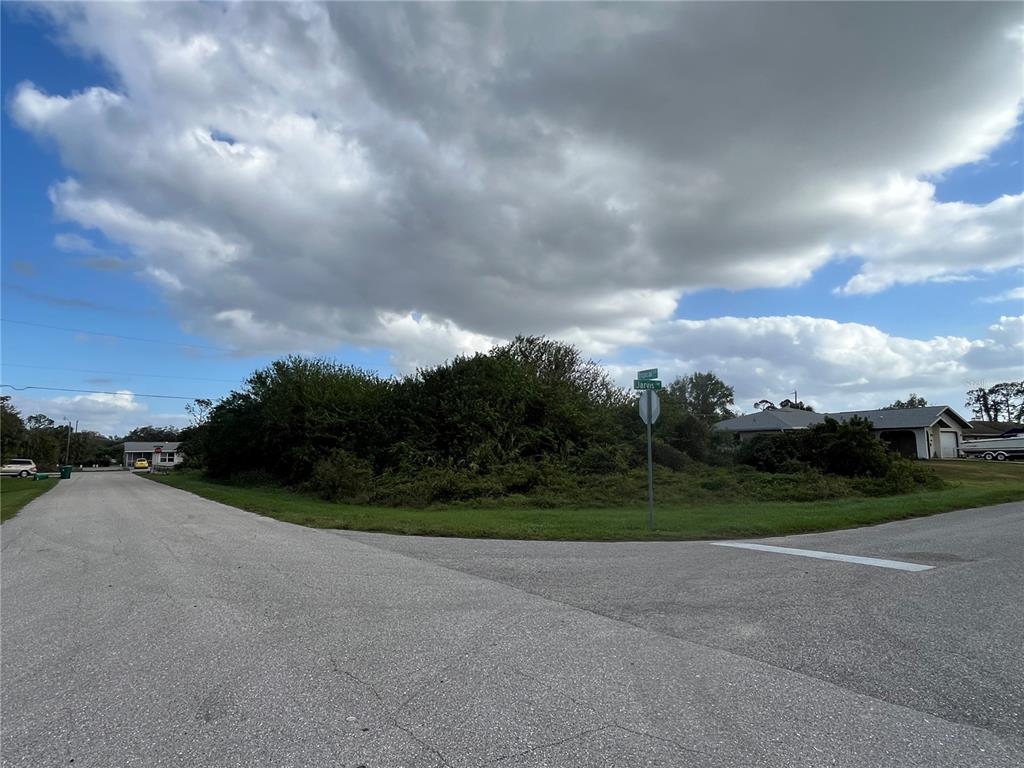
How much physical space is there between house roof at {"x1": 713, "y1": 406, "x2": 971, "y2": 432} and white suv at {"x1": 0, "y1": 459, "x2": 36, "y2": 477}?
65.0 meters

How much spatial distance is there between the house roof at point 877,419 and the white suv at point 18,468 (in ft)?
213

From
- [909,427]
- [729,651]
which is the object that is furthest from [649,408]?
[909,427]

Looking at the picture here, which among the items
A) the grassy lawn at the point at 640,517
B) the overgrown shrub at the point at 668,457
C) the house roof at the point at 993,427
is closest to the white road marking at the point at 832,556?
the grassy lawn at the point at 640,517

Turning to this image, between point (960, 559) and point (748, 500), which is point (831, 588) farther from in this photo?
point (748, 500)

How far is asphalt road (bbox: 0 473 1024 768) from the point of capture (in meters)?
3.62

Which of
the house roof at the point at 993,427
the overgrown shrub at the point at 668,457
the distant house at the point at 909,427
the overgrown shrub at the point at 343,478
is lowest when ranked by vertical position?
the overgrown shrub at the point at 343,478

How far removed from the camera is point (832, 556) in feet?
31.9

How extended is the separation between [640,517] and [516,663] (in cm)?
1146

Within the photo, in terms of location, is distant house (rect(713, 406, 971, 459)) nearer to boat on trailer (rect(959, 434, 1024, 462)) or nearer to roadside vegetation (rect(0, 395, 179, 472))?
boat on trailer (rect(959, 434, 1024, 462))

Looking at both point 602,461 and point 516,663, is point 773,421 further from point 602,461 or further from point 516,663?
point 516,663

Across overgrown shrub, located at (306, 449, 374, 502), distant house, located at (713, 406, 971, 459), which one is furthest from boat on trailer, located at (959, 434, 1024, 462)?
overgrown shrub, located at (306, 449, 374, 502)

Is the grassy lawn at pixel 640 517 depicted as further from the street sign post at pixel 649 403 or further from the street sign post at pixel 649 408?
the street sign post at pixel 649 408

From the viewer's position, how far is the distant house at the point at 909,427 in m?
48.9

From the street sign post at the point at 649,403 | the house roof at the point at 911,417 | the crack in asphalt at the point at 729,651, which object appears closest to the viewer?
the crack in asphalt at the point at 729,651
